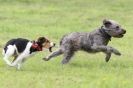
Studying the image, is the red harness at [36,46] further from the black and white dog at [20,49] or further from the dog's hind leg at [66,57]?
the dog's hind leg at [66,57]

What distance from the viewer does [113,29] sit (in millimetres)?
15250

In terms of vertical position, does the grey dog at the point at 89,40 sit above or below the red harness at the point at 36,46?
below

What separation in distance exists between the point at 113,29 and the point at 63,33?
7.66 metres

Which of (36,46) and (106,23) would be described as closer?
(36,46)

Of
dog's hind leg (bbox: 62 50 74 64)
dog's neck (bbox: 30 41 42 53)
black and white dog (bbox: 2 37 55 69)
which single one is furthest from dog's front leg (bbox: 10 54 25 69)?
dog's hind leg (bbox: 62 50 74 64)

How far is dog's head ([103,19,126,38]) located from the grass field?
81 centimetres

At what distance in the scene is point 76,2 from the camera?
35500mm

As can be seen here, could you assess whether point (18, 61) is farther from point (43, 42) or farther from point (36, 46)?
point (43, 42)

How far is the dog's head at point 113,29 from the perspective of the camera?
15188 mm

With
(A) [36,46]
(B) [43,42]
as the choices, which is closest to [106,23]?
(B) [43,42]

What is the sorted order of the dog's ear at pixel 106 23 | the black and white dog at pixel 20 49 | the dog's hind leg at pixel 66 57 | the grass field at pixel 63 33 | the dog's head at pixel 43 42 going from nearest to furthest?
the grass field at pixel 63 33 < the black and white dog at pixel 20 49 < the dog's head at pixel 43 42 < the dog's ear at pixel 106 23 < the dog's hind leg at pixel 66 57

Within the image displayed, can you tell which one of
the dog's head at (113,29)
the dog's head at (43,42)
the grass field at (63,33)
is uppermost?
the dog's head at (43,42)

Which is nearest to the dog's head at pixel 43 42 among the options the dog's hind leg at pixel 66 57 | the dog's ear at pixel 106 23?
the dog's hind leg at pixel 66 57

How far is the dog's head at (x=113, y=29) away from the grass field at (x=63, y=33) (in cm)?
81
